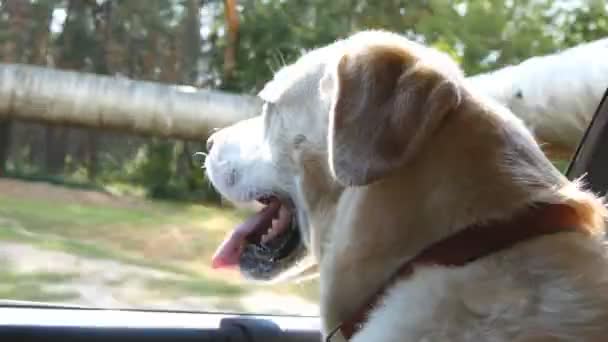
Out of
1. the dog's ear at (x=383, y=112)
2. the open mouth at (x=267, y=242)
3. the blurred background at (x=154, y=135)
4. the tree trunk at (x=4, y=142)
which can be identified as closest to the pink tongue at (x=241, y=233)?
the open mouth at (x=267, y=242)

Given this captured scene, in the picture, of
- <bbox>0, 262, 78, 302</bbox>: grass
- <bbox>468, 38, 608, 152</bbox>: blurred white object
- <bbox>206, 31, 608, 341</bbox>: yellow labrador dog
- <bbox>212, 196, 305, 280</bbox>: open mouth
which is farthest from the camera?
<bbox>468, 38, 608, 152</bbox>: blurred white object

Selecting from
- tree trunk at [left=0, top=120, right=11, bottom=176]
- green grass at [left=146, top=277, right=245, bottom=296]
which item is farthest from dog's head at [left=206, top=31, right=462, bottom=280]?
tree trunk at [left=0, top=120, right=11, bottom=176]

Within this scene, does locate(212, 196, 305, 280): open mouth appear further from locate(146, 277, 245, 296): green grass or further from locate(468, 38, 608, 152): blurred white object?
locate(468, 38, 608, 152): blurred white object

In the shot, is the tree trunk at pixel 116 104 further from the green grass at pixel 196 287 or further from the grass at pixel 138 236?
the green grass at pixel 196 287

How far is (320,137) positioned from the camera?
139 centimetres

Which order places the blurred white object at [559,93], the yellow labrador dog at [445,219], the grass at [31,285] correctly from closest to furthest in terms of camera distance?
the yellow labrador dog at [445,219]
the grass at [31,285]
the blurred white object at [559,93]

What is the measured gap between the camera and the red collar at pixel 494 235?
1.12 meters

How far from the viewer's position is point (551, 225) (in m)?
1.15

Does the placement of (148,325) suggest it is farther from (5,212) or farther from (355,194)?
(355,194)

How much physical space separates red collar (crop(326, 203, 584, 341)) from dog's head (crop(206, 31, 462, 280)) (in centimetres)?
13

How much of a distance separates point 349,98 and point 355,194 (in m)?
0.17

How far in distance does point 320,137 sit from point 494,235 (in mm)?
378

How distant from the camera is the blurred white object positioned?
1938 mm

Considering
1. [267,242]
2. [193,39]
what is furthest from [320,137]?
[193,39]
